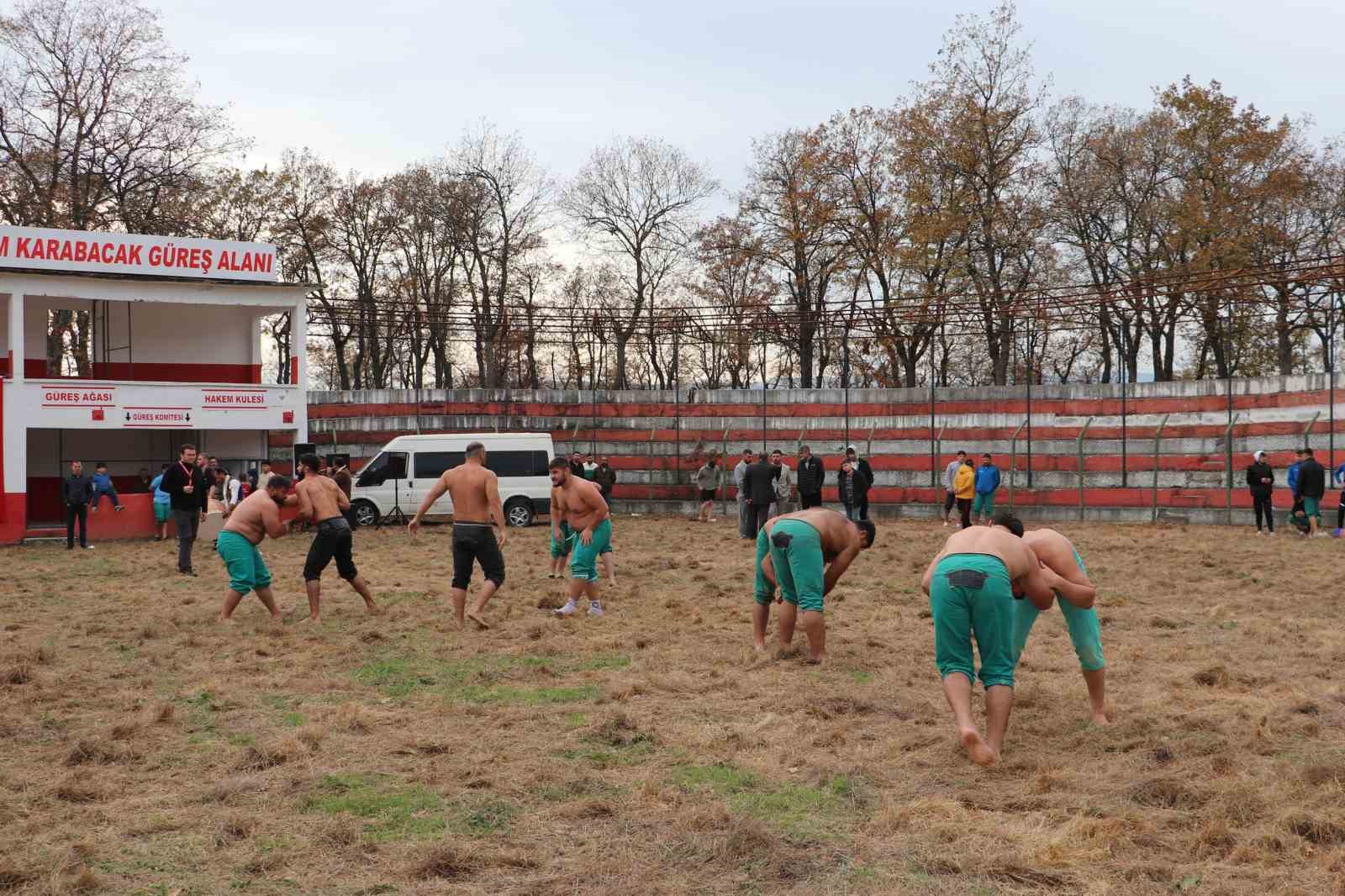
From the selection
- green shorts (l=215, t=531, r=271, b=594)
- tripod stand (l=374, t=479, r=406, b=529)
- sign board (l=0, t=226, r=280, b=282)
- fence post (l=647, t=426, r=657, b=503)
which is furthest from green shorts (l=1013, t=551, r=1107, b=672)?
fence post (l=647, t=426, r=657, b=503)

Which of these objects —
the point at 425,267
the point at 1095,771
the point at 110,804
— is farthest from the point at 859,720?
the point at 425,267

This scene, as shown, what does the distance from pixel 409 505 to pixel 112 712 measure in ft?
60.8

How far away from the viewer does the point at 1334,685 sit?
8.39 meters

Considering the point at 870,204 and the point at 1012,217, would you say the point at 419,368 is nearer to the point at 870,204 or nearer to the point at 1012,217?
the point at 870,204

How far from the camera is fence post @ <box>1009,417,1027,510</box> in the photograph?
27094 millimetres

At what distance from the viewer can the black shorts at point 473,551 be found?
449 inches

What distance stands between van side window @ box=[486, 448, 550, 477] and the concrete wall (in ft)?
18.1

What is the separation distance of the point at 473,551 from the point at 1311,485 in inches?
613

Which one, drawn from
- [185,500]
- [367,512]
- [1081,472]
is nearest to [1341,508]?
[1081,472]

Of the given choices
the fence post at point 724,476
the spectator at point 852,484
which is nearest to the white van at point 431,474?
the fence post at point 724,476

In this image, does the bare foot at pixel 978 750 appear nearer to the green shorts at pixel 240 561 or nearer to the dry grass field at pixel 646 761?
the dry grass field at pixel 646 761

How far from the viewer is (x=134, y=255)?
1077 inches

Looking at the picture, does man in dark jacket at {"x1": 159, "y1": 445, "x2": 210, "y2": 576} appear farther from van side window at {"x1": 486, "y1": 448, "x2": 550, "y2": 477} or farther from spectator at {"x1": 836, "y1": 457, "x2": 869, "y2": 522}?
spectator at {"x1": 836, "y1": 457, "x2": 869, "y2": 522}

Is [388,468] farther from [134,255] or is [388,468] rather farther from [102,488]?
[134,255]
